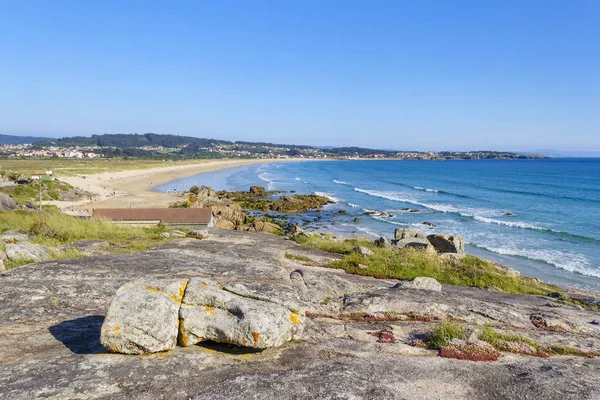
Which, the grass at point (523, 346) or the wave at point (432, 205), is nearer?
the grass at point (523, 346)

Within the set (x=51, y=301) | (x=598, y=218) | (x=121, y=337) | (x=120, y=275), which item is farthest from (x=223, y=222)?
(x=598, y=218)

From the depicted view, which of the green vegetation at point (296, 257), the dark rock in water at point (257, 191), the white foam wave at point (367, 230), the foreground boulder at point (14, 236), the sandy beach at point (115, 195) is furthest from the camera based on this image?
the dark rock in water at point (257, 191)

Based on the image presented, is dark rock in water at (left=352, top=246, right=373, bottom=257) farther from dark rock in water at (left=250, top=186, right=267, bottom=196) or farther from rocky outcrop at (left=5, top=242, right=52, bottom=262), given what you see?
dark rock in water at (left=250, top=186, right=267, bottom=196)

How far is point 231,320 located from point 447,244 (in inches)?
983

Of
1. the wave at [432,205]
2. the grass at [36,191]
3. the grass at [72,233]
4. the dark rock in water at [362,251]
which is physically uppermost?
the grass at [72,233]

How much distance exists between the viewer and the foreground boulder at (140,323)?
743 centimetres

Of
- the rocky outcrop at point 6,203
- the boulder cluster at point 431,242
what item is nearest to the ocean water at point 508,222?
the boulder cluster at point 431,242

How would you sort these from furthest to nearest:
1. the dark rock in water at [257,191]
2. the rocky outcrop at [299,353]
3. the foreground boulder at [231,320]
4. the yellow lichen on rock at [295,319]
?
1. the dark rock in water at [257,191]
2. the yellow lichen on rock at [295,319]
3. the foreground boulder at [231,320]
4. the rocky outcrop at [299,353]

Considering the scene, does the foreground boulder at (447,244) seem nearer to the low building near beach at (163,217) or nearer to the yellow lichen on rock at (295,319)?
the low building near beach at (163,217)

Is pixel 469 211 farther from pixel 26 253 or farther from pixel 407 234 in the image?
pixel 26 253

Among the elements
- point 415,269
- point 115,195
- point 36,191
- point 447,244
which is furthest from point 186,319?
point 115,195

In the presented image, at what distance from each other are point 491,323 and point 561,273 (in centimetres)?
2495

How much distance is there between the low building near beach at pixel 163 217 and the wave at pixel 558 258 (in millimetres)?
26557

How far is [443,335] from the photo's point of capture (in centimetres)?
889
